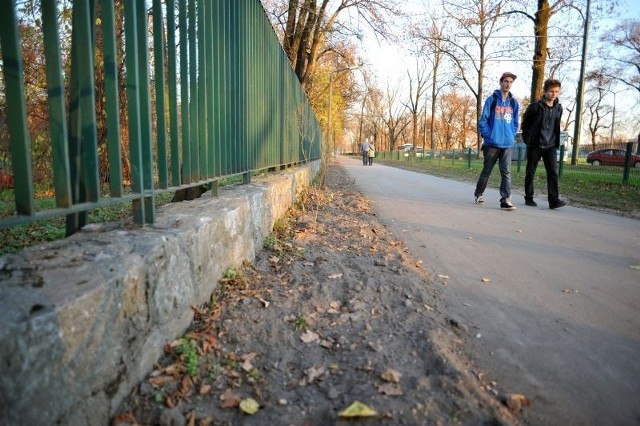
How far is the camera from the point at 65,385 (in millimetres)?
1167

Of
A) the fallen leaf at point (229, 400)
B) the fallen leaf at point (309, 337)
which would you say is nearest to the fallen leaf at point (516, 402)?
the fallen leaf at point (309, 337)

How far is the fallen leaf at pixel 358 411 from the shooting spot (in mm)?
1465

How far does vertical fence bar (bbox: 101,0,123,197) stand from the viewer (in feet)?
5.62

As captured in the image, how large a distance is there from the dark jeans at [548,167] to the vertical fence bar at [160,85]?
5.71 metres

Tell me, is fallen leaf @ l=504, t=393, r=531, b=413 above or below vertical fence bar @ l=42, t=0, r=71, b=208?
below

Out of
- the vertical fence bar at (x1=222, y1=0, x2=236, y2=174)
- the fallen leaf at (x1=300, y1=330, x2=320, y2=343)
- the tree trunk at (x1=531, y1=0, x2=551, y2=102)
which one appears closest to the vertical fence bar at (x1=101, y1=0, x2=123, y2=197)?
the fallen leaf at (x1=300, y1=330, x2=320, y2=343)

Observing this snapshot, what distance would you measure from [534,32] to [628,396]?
21.3 meters

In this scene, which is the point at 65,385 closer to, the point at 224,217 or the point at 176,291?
the point at 176,291

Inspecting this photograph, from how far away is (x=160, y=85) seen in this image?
214 cm

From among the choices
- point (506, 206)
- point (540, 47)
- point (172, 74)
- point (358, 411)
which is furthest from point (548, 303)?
point (540, 47)

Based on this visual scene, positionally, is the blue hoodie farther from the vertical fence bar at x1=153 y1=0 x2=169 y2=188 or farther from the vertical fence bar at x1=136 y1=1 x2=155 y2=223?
the vertical fence bar at x1=136 y1=1 x2=155 y2=223

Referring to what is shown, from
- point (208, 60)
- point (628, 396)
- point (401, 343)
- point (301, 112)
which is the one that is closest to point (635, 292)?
point (628, 396)

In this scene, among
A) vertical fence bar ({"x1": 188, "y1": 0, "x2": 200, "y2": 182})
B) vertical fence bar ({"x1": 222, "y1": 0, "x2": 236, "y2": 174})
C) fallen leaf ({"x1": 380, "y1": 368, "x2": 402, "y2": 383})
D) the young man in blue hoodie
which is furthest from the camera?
the young man in blue hoodie

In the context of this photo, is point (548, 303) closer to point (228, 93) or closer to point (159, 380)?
point (159, 380)
